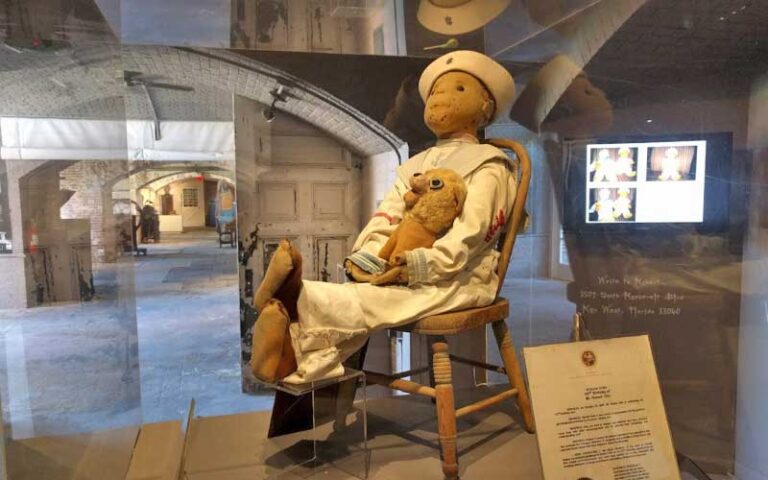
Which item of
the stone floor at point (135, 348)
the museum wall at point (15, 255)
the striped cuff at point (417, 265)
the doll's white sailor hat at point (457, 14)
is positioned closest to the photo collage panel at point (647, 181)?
the doll's white sailor hat at point (457, 14)

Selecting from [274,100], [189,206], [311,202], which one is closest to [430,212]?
[311,202]

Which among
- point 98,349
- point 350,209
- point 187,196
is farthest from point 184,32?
point 98,349

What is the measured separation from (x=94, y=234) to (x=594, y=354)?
177cm

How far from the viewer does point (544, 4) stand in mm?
2176

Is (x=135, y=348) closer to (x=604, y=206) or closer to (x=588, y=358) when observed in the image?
(x=588, y=358)

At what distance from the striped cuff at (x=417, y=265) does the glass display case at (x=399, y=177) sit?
0.52m

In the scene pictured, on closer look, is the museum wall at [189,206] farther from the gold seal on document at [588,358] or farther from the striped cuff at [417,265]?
the gold seal on document at [588,358]

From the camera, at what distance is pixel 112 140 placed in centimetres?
199

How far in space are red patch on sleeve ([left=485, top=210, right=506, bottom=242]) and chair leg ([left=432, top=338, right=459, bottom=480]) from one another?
1.21 feet

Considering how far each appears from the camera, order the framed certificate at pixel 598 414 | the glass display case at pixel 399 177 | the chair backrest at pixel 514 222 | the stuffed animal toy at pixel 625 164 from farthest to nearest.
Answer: the stuffed animal toy at pixel 625 164, the glass display case at pixel 399 177, the chair backrest at pixel 514 222, the framed certificate at pixel 598 414

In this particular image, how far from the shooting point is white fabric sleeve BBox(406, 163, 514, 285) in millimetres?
1281

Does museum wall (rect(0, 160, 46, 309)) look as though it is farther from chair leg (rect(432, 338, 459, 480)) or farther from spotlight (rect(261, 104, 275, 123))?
chair leg (rect(432, 338, 459, 480))

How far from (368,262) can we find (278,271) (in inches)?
11.3

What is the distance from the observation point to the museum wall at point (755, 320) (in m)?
1.97
